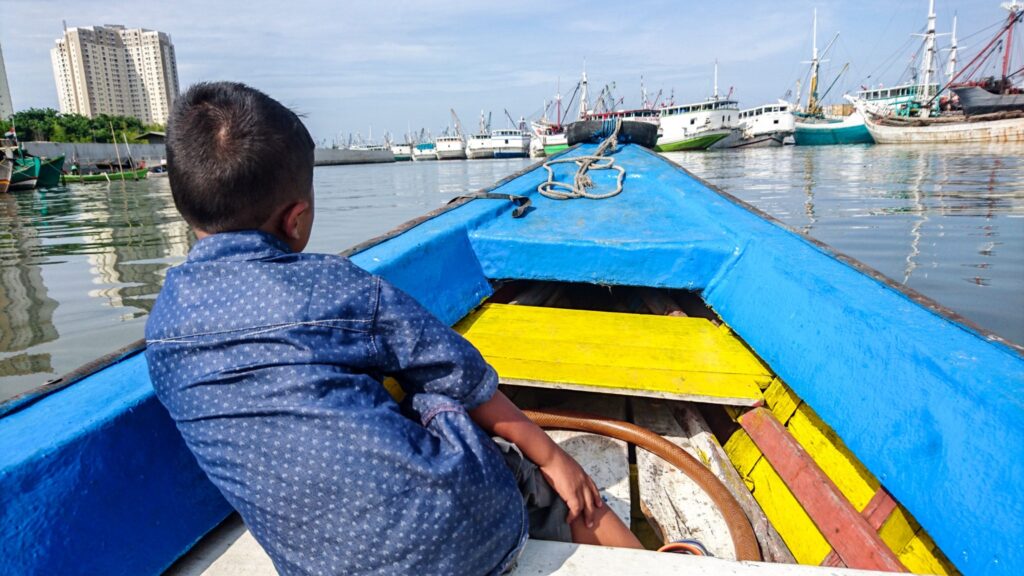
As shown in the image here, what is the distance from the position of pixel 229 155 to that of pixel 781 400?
1.68m

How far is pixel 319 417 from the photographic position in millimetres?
864

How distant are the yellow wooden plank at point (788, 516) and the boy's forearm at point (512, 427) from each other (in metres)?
0.77

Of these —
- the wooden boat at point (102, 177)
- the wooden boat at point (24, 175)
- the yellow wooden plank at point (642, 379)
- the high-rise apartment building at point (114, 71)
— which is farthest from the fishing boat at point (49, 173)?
the high-rise apartment building at point (114, 71)

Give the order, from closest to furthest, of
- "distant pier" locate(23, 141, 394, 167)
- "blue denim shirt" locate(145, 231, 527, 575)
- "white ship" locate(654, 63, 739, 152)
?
1. "blue denim shirt" locate(145, 231, 527, 575)
2. "white ship" locate(654, 63, 739, 152)
3. "distant pier" locate(23, 141, 394, 167)

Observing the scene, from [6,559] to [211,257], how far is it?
0.55 m

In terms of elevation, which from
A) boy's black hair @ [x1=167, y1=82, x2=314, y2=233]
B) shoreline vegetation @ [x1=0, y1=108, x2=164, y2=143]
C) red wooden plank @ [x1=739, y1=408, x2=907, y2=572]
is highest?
shoreline vegetation @ [x1=0, y1=108, x2=164, y2=143]

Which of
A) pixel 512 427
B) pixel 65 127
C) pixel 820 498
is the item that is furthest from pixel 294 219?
pixel 65 127

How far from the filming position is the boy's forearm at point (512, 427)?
110cm

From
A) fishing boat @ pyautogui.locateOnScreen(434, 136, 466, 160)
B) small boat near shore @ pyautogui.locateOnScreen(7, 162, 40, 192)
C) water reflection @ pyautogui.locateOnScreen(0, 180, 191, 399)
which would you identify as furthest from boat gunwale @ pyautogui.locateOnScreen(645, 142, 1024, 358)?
fishing boat @ pyautogui.locateOnScreen(434, 136, 466, 160)

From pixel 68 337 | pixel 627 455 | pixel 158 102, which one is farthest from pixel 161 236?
pixel 158 102

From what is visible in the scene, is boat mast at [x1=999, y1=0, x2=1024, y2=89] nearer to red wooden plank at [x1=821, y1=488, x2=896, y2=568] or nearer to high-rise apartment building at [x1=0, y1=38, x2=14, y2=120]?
red wooden plank at [x1=821, y1=488, x2=896, y2=568]

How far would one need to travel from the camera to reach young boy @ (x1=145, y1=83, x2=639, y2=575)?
88 cm

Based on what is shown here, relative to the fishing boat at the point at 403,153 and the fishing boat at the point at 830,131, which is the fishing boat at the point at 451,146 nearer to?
the fishing boat at the point at 403,153

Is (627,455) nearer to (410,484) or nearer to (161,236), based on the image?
(410,484)
